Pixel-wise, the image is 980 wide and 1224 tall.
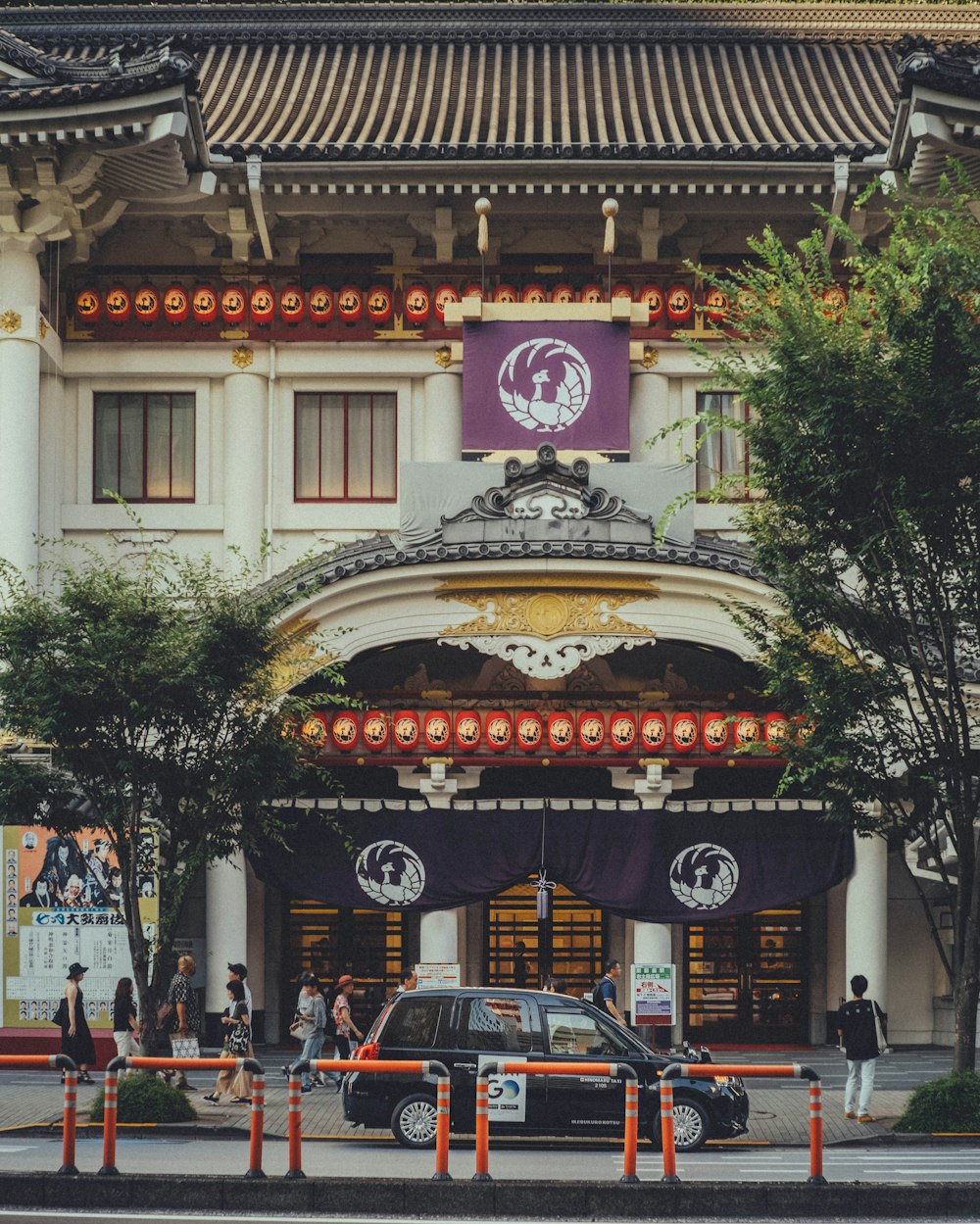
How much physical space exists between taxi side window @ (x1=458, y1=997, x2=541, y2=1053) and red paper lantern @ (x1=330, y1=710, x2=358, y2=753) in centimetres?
828

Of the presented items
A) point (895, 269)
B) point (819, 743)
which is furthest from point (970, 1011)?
point (895, 269)

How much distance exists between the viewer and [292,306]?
2947cm

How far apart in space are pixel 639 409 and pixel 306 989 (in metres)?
11.2

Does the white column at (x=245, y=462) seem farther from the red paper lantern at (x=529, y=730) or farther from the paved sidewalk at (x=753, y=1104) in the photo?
the paved sidewalk at (x=753, y=1104)

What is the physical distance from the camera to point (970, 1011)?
65.2ft

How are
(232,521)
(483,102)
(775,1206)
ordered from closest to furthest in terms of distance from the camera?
1. (775,1206)
2. (232,521)
3. (483,102)

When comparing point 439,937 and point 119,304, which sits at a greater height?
point 119,304

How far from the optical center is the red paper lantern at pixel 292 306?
96.6ft

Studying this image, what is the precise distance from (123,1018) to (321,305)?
1239cm

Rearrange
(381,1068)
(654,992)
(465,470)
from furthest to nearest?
(465,470)
(654,992)
(381,1068)

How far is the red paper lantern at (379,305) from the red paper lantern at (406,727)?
6.87m

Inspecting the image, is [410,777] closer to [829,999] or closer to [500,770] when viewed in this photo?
[500,770]

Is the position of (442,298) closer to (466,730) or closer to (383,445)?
(383,445)

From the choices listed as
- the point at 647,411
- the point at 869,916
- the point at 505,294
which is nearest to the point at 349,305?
the point at 505,294
